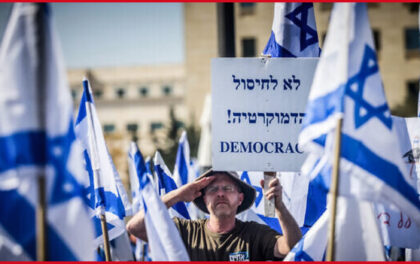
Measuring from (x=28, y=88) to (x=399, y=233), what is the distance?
10.9 ft

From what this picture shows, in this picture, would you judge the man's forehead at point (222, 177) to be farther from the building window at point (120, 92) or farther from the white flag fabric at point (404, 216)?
the building window at point (120, 92)

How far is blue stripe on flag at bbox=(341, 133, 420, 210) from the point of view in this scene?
11.7ft

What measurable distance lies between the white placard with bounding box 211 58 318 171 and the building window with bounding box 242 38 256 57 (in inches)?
1375

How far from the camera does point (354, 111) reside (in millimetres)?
3566

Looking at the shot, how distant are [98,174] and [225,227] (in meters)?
1.24

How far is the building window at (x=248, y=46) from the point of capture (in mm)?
39125

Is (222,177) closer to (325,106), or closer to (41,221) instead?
(325,106)

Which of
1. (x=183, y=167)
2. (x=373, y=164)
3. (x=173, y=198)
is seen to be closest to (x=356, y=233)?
(x=373, y=164)

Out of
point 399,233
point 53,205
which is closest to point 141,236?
point 53,205

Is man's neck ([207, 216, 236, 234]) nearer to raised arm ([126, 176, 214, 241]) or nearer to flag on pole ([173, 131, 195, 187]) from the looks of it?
raised arm ([126, 176, 214, 241])

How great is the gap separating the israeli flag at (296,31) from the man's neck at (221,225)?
162cm

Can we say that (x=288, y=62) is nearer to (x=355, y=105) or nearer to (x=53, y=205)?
(x=355, y=105)

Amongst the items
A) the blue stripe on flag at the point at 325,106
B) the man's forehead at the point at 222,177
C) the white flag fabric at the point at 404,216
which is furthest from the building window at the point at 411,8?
the blue stripe on flag at the point at 325,106

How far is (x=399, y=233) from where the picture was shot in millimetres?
5043
